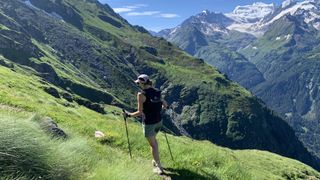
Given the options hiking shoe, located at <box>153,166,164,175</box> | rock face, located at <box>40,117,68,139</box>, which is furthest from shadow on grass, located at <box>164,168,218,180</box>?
rock face, located at <box>40,117,68,139</box>

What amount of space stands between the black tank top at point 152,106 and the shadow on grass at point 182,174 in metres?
2.10

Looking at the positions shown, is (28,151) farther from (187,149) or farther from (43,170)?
(187,149)

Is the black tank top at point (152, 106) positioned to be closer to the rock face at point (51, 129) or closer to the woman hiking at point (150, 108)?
the woman hiking at point (150, 108)

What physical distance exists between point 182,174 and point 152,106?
2.97m

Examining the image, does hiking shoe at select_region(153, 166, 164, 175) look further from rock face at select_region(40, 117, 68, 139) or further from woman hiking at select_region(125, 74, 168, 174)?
rock face at select_region(40, 117, 68, 139)

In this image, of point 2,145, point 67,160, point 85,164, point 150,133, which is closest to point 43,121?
point 150,133

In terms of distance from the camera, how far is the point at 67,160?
13.3 metres

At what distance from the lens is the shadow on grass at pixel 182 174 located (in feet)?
60.9

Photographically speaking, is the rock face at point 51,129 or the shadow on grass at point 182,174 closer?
the shadow on grass at point 182,174

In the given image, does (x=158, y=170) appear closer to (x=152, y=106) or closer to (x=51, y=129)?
(x=152, y=106)

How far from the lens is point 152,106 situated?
18.2 metres

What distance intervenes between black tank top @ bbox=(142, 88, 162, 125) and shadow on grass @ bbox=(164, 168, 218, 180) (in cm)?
210

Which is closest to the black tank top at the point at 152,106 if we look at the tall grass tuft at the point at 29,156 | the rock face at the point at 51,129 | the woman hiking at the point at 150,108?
the woman hiking at the point at 150,108

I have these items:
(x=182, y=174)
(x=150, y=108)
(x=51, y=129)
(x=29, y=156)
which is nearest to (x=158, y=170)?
(x=182, y=174)
